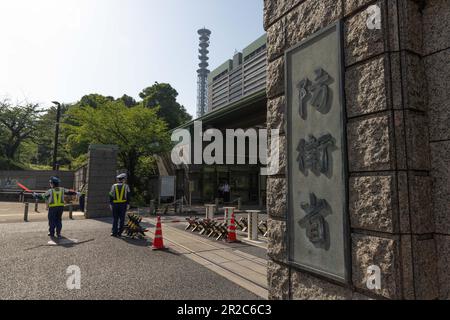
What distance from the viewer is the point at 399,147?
7.67ft

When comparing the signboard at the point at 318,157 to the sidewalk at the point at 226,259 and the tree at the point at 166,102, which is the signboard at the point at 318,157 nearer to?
the sidewalk at the point at 226,259

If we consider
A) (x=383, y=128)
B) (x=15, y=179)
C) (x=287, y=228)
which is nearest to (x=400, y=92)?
(x=383, y=128)

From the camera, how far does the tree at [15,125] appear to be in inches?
1287

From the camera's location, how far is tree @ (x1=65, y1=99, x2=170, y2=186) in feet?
67.8

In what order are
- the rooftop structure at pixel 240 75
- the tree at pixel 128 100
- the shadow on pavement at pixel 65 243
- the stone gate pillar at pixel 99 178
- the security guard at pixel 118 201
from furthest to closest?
1. the rooftop structure at pixel 240 75
2. the tree at pixel 128 100
3. the stone gate pillar at pixel 99 178
4. the security guard at pixel 118 201
5. the shadow on pavement at pixel 65 243

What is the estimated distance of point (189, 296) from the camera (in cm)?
433

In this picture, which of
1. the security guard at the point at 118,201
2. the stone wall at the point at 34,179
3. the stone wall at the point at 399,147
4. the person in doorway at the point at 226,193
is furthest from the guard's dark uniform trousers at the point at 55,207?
the stone wall at the point at 34,179

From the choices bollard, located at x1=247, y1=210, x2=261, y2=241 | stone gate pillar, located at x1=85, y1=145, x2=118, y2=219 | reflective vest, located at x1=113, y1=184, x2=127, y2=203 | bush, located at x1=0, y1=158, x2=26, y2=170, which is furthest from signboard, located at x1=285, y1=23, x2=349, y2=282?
bush, located at x1=0, y1=158, x2=26, y2=170

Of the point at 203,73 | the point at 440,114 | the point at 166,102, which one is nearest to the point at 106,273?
the point at 440,114

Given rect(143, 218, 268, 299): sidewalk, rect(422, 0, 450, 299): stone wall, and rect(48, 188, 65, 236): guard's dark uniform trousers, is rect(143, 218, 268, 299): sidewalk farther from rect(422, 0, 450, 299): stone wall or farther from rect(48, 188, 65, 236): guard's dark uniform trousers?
rect(48, 188, 65, 236): guard's dark uniform trousers

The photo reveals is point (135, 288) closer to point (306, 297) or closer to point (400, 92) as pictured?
point (306, 297)

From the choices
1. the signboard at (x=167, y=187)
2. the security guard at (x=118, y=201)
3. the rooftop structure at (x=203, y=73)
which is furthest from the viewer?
the rooftop structure at (x=203, y=73)

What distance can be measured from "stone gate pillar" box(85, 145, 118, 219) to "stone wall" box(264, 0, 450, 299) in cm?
1332

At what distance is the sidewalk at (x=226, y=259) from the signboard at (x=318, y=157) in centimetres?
186
